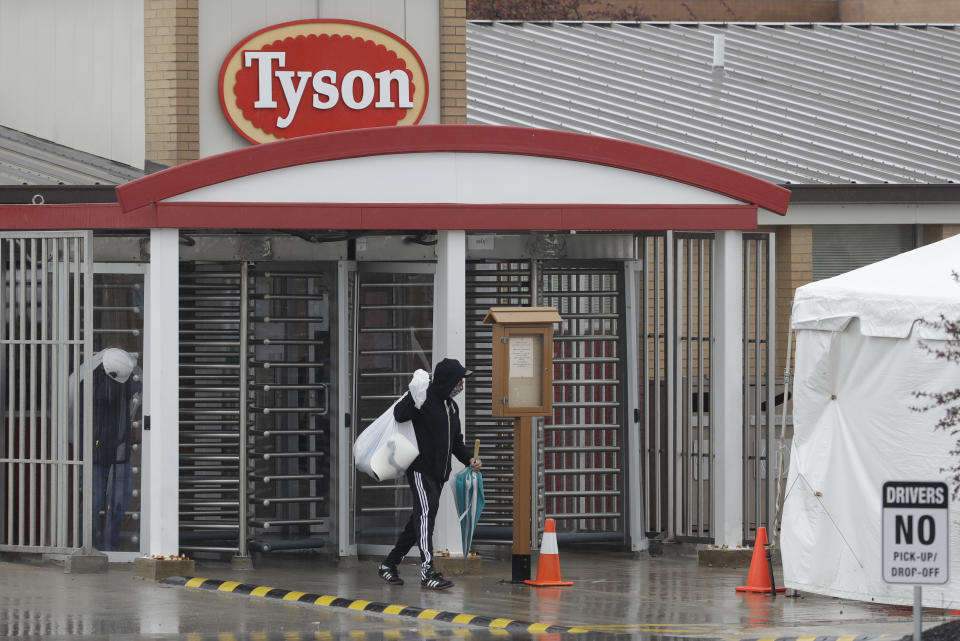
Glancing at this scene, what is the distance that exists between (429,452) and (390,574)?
37.9 inches

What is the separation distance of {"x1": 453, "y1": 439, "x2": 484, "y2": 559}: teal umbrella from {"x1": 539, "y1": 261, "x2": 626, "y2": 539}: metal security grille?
6.41 ft

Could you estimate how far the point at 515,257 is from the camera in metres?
15.3

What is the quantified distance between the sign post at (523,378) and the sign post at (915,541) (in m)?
4.60

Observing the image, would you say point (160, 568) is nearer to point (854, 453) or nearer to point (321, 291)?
point (321, 291)

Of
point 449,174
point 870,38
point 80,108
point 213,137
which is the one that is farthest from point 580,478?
point 870,38

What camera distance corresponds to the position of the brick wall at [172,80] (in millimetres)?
15828

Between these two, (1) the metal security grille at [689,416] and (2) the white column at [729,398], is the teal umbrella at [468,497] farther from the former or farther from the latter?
(1) the metal security grille at [689,416]

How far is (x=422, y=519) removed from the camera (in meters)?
13.3

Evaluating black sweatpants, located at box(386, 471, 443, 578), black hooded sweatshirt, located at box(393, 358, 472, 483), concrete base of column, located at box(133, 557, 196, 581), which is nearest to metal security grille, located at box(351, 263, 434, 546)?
black hooded sweatshirt, located at box(393, 358, 472, 483)

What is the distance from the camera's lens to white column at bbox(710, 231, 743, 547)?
1465 centimetres

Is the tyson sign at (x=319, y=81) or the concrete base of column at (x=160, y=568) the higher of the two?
the tyson sign at (x=319, y=81)

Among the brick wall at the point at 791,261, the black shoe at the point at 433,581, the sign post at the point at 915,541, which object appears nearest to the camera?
the sign post at the point at 915,541

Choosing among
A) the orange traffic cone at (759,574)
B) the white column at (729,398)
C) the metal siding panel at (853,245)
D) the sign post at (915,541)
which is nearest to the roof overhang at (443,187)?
the white column at (729,398)

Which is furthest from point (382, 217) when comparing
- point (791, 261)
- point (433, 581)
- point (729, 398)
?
point (791, 261)
